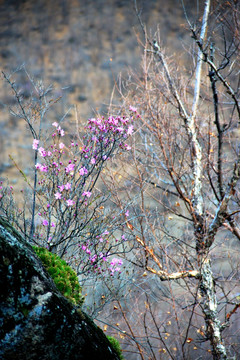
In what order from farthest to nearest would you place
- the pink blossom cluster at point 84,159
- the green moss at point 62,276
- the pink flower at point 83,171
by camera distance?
the pink blossom cluster at point 84,159
the pink flower at point 83,171
the green moss at point 62,276

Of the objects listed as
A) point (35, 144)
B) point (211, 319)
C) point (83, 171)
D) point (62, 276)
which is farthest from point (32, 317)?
point (211, 319)

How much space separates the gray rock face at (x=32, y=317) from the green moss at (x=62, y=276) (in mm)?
594

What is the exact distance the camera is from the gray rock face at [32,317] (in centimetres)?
115

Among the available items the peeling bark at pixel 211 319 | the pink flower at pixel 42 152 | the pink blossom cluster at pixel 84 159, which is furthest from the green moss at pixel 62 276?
→ the peeling bark at pixel 211 319

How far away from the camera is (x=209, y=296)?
468cm

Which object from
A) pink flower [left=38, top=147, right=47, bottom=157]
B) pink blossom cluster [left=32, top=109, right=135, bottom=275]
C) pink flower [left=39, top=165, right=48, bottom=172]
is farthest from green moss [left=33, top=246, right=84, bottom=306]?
pink flower [left=38, top=147, right=47, bottom=157]

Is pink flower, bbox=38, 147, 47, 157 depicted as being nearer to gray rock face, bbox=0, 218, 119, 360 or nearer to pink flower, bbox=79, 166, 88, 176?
pink flower, bbox=79, 166, 88, 176

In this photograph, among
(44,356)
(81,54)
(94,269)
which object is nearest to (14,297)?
(44,356)

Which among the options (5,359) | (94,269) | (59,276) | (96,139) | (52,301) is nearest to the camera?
(5,359)

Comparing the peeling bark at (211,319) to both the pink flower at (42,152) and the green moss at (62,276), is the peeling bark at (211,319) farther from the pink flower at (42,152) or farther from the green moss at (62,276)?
the green moss at (62,276)

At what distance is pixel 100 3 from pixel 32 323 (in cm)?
1326

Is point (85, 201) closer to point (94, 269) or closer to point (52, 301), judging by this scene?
point (94, 269)

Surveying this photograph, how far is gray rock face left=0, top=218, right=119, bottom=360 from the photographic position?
3.76 ft

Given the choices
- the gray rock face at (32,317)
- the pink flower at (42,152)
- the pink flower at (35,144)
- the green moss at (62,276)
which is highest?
the pink flower at (35,144)
